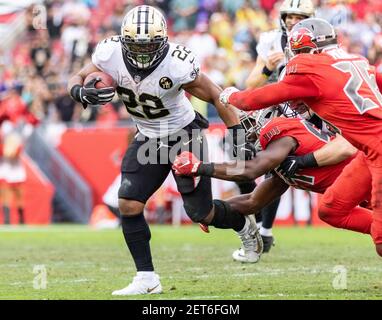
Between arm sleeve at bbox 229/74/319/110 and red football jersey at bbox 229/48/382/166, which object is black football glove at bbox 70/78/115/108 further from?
red football jersey at bbox 229/48/382/166

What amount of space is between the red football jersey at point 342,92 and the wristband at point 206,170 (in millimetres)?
675

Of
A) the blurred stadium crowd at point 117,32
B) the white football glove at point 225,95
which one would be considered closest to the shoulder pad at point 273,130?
the white football glove at point 225,95

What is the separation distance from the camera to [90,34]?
16391 mm

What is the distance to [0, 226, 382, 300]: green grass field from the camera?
5.98 meters

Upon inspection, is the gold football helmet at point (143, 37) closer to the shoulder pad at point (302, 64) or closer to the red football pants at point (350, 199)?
the shoulder pad at point (302, 64)

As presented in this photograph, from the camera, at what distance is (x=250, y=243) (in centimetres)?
746

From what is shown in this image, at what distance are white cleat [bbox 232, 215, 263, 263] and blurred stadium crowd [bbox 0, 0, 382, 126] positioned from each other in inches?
228

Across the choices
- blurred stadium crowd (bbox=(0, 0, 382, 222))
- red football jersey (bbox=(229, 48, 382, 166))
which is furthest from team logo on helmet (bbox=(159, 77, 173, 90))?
blurred stadium crowd (bbox=(0, 0, 382, 222))

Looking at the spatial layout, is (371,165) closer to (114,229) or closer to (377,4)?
(114,229)

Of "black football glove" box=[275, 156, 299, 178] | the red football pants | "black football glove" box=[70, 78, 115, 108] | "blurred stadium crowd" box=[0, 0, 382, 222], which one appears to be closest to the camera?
the red football pants

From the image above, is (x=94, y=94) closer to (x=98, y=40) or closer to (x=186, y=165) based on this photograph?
(x=186, y=165)

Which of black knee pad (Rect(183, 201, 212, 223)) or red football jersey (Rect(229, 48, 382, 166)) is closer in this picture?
red football jersey (Rect(229, 48, 382, 166))

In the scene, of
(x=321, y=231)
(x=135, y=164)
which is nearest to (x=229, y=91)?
(x=135, y=164)

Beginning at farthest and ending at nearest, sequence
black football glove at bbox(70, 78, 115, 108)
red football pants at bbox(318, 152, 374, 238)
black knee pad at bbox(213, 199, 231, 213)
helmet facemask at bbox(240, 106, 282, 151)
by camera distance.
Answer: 1. helmet facemask at bbox(240, 106, 282, 151)
2. black knee pad at bbox(213, 199, 231, 213)
3. black football glove at bbox(70, 78, 115, 108)
4. red football pants at bbox(318, 152, 374, 238)
